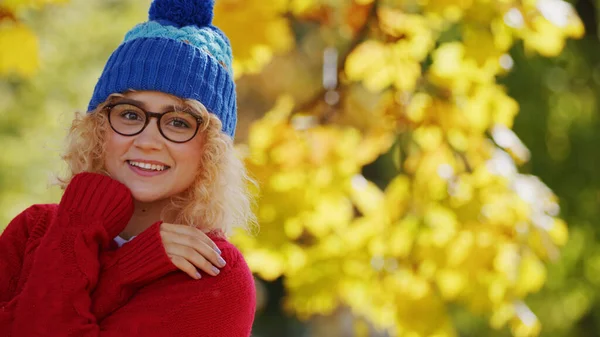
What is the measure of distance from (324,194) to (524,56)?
2.20 m

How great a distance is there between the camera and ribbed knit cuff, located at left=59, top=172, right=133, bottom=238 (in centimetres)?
208

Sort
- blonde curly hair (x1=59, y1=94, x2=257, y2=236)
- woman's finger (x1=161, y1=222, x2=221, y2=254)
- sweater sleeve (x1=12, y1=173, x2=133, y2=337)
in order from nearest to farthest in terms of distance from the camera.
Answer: sweater sleeve (x1=12, y1=173, x2=133, y2=337)
woman's finger (x1=161, y1=222, x2=221, y2=254)
blonde curly hair (x1=59, y1=94, x2=257, y2=236)

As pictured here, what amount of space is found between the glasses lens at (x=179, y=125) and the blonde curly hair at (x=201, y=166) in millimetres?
26

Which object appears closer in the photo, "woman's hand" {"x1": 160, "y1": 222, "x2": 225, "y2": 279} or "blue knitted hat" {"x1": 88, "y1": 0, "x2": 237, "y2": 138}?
"woman's hand" {"x1": 160, "y1": 222, "x2": 225, "y2": 279}

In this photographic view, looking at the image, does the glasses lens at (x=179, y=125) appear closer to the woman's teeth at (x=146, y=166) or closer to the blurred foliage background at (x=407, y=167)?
the woman's teeth at (x=146, y=166)

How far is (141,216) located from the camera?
2264mm

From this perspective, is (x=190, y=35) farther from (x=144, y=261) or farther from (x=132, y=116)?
(x=144, y=261)

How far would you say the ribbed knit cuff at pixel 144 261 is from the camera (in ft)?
6.54

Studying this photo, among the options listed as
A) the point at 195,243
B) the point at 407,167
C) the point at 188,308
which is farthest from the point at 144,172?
the point at 407,167

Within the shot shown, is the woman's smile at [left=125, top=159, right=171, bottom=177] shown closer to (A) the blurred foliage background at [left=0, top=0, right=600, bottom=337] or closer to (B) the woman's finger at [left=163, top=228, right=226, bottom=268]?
(B) the woman's finger at [left=163, top=228, right=226, bottom=268]

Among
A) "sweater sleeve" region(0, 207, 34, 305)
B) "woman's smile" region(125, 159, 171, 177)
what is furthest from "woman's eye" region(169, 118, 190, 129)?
"sweater sleeve" region(0, 207, 34, 305)

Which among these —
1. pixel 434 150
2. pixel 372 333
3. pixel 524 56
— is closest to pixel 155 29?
pixel 434 150

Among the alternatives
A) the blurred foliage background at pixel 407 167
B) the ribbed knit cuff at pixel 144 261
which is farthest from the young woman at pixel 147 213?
the blurred foliage background at pixel 407 167

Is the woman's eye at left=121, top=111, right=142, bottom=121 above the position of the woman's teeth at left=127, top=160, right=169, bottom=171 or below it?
above
